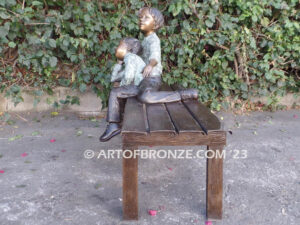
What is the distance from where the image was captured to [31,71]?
442 centimetres

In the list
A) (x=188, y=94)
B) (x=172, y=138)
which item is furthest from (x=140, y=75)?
(x=172, y=138)

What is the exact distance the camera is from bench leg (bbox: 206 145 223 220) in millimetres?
1956

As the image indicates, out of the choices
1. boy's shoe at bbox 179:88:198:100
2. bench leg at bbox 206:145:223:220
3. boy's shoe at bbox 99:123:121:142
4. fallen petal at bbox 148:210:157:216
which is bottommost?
fallen petal at bbox 148:210:157:216

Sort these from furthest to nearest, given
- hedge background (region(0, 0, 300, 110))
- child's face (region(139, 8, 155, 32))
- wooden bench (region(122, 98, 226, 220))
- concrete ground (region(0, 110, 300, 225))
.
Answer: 1. hedge background (region(0, 0, 300, 110))
2. child's face (region(139, 8, 155, 32))
3. concrete ground (region(0, 110, 300, 225))
4. wooden bench (region(122, 98, 226, 220))

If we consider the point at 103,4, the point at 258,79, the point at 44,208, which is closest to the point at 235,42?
the point at 258,79

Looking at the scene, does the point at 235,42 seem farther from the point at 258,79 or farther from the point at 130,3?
the point at 130,3

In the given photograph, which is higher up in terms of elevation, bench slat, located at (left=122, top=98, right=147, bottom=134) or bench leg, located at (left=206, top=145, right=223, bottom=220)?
bench slat, located at (left=122, top=98, right=147, bottom=134)

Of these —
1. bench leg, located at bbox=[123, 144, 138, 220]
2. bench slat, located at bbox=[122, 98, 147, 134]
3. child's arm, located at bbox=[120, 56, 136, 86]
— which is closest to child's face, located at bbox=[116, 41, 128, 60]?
child's arm, located at bbox=[120, 56, 136, 86]

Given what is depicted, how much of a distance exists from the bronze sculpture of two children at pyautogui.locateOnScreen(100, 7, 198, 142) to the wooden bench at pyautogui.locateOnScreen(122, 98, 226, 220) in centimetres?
41

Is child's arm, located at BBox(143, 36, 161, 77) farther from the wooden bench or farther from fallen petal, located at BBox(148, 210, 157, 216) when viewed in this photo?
fallen petal, located at BBox(148, 210, 157, 216)

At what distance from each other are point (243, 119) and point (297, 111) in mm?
958

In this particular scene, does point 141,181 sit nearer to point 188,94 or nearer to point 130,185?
point 130,185

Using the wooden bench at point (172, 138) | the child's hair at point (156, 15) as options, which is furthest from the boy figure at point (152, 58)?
the wooden bench at point (172, 138)

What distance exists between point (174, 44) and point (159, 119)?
2.37m
